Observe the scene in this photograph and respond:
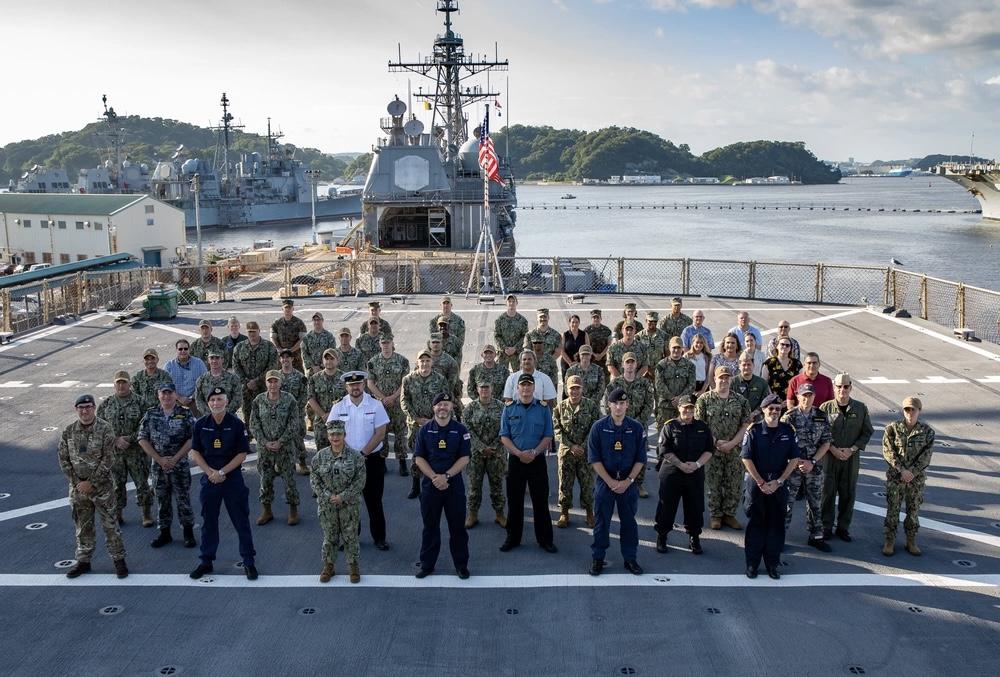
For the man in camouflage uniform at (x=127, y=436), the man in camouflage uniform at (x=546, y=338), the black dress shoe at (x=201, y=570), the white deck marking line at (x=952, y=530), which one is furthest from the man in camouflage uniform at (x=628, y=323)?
the man in camouflage uniform at (x=127, y=436)

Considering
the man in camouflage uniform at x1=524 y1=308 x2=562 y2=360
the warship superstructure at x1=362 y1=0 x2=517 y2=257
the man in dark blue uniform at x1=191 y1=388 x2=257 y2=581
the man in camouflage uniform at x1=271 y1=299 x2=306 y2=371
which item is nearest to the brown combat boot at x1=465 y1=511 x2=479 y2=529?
the man in dark blue uniform at x1=191 y1=388 x2=257 y2=581

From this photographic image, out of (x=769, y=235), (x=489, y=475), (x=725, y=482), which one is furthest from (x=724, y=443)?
(x=769, y=235)

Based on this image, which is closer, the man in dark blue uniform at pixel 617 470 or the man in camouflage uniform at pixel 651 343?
the man in dark blue uniform at pixel 617 470

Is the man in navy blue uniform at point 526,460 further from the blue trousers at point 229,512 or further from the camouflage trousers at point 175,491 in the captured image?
the camouflage trousers at point 175,491

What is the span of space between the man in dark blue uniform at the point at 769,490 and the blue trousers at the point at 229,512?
4.47 metres

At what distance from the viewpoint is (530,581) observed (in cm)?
712

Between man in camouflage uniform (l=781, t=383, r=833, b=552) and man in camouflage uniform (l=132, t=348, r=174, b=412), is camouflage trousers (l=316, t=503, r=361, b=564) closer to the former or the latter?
man in camouflage uniform (l=132, t=348, r=174, b=412)

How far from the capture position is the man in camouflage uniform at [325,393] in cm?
937

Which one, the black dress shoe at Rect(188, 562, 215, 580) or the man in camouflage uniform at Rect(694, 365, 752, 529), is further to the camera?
the man in camouflage uniform at Rect(694, 365, 752, 529)

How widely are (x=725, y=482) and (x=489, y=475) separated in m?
2.47

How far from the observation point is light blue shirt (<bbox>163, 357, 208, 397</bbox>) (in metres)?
9.73

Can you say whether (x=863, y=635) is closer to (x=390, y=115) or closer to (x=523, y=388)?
(x=523, y=388)

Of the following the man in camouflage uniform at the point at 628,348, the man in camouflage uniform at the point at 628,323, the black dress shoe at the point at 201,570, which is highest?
the man in camouflage uniform at the point at 628,323

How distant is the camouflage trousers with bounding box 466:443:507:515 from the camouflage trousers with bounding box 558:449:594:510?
0.61 meters
